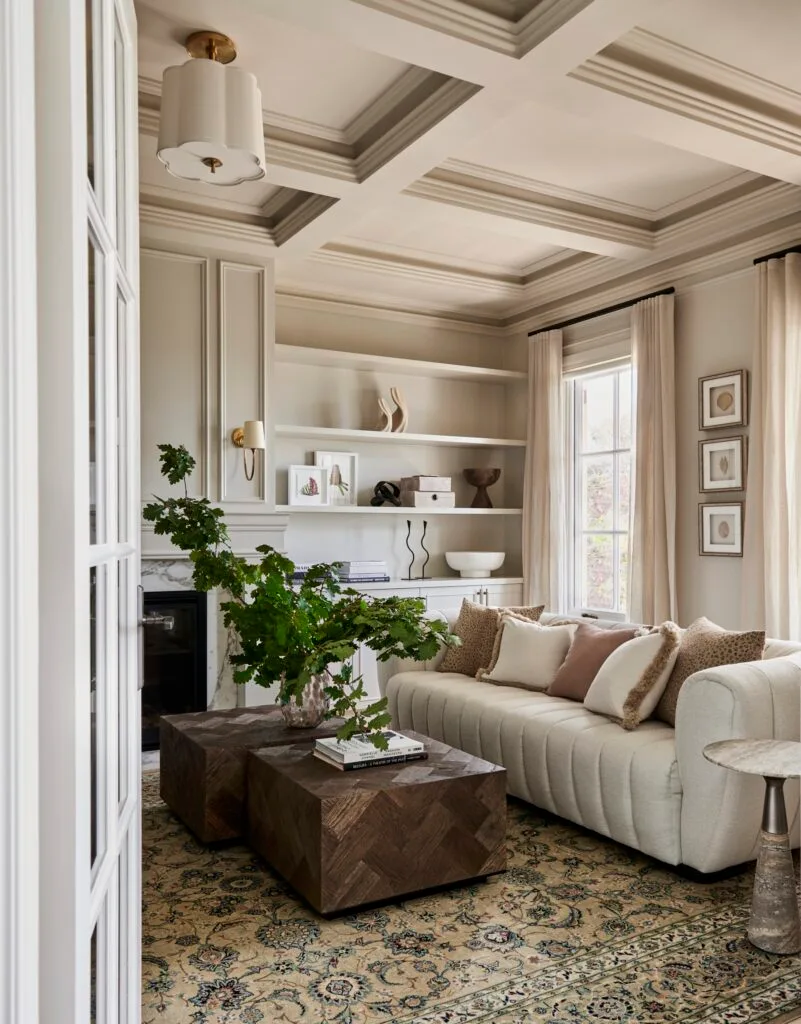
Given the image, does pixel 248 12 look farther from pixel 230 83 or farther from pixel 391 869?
pixel 391 869

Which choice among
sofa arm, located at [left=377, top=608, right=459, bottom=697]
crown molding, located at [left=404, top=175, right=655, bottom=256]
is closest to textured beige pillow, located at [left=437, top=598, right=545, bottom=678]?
sofa arm, located at [left=377, top=608, right=459, bottom=697]

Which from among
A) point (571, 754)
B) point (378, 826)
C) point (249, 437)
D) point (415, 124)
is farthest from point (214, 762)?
point (415, 124)

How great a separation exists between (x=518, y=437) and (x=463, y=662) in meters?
2.64

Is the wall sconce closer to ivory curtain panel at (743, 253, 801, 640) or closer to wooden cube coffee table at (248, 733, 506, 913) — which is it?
wooden cube coffee table at (248, 733, 506, 913)

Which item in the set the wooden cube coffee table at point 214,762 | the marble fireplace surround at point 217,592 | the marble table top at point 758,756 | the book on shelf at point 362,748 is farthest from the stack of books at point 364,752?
the marble fireplace surround at point 217,592

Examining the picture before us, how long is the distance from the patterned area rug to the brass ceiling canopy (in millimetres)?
2859

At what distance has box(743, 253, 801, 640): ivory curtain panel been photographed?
4156mm

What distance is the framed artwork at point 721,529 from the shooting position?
451 cm

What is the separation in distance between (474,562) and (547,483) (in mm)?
747

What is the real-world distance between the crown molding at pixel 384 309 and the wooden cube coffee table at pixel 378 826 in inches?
145

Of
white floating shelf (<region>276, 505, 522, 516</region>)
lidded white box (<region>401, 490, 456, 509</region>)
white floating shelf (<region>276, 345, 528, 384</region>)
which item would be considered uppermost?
white floating shelf (<region>276, 345, 528, 384</region>)

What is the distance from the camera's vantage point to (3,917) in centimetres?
71

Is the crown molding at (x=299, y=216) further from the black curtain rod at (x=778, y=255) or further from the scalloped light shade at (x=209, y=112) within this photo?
the black curtain rod at (x=778, y=255)

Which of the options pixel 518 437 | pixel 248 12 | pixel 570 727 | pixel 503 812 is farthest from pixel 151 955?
pixel 518 437
